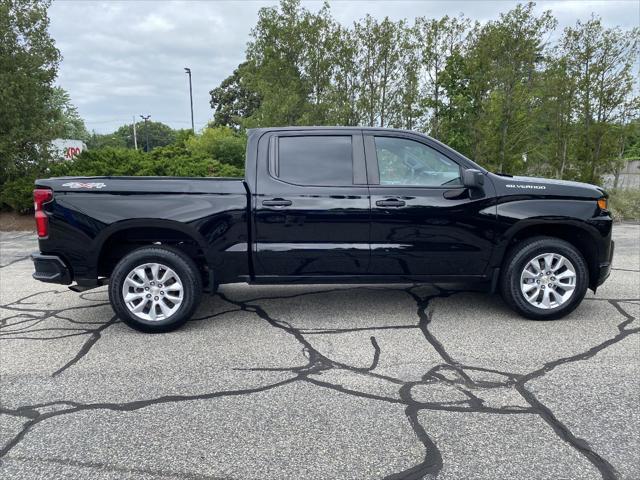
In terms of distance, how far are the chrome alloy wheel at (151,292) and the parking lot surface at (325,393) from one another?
0.79 feet

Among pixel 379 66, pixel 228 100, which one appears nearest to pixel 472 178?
pixel 379 66

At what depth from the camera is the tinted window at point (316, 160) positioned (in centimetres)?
452

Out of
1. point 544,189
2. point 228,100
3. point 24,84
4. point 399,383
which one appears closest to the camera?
point 399,383

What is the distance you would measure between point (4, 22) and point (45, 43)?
0.86 m

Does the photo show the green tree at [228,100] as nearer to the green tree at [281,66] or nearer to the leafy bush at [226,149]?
the leafy bush at [226,149]

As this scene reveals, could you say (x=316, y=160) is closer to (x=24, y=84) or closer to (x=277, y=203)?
(x=277, y=203)

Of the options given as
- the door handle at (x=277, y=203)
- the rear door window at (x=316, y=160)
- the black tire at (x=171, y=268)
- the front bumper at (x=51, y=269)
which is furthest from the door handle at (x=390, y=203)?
the front bumper at (x=51, y=269)

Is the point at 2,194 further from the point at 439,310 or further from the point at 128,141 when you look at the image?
the point at 128,141

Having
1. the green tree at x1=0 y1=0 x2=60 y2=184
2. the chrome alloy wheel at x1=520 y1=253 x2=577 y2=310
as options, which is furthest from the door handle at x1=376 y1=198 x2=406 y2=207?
the green tree at x1=0 y1=0 x2=60 y2=184

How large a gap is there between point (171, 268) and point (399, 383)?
227cm


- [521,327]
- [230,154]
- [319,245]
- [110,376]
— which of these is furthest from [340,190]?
[230,154]

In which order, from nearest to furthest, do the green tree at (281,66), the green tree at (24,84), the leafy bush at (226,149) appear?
1. the green tree at (24,84)
2. the green tree at (281,66)
3. the leafy bush at (226,149)

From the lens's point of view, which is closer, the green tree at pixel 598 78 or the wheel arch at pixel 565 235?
the wheel arch at pixel 565 235

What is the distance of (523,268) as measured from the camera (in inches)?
180
